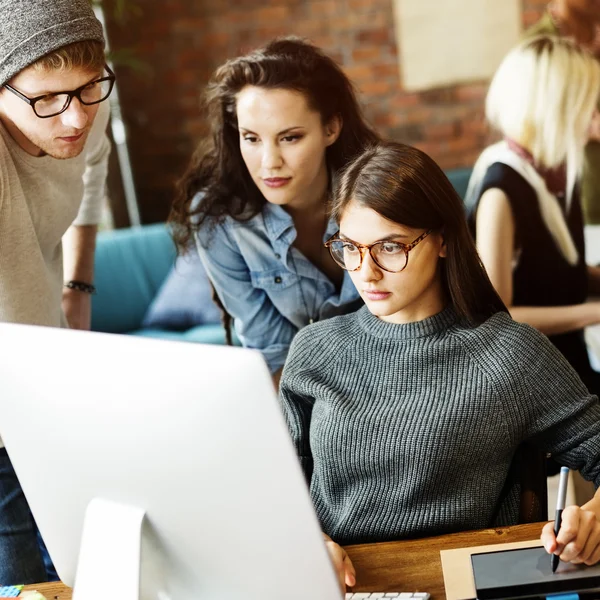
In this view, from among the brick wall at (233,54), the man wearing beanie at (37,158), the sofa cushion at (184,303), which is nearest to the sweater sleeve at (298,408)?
the man wearing beanie at (37,158)

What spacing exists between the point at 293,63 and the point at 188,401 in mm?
1031

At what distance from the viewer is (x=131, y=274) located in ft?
13.0

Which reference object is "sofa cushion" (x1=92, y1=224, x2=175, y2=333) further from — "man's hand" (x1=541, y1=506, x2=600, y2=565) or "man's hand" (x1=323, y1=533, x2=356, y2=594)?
"man's hand" (x1=541, y1=506, x2=600, y2=565)

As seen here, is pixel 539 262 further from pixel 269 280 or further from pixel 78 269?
pixel 78 269

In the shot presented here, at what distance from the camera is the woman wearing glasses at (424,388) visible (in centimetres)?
134

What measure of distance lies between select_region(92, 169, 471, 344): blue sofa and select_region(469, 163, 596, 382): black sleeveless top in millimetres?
1294

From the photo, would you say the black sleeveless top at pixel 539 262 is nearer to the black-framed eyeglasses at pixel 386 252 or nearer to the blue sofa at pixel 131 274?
the black-framed eyeglasses at pixel 386 252

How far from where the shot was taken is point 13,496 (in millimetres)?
1549

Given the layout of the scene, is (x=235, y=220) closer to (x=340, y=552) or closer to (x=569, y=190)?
(x=340, y=552)

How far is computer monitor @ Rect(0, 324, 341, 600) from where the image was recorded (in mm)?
867

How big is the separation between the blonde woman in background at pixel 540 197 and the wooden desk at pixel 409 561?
3.50 ft

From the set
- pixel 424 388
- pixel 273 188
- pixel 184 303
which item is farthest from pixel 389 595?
pixel 184 303

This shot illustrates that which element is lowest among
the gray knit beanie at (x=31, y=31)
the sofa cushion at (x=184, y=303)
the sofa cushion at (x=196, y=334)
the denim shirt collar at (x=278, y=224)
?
the sofa cushion at (x=196, y=334)

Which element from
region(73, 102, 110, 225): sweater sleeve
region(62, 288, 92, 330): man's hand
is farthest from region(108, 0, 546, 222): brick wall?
region(62, 288, 92, 330): man's hand
